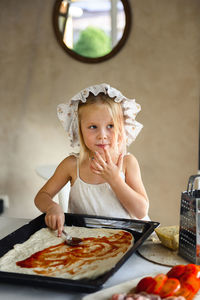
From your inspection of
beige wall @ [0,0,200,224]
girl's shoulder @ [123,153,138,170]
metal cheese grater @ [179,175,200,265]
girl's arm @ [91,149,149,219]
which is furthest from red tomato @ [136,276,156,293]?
beige wall @ [0,0,200,224]

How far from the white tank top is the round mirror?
1723mm

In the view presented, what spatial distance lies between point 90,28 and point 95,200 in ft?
6.56

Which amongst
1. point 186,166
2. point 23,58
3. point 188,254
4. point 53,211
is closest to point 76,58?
point 23,58

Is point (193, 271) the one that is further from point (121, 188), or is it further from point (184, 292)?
point (121, 188)

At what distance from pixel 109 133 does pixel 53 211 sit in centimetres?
44

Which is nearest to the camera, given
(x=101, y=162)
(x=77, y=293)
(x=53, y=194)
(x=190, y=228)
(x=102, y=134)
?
(x=77, y=293)

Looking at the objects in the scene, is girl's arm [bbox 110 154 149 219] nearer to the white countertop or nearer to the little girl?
the little girl

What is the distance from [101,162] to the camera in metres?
1.38

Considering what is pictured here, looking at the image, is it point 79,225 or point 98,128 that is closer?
point 79,225

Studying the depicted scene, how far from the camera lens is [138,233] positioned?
46.1 inches

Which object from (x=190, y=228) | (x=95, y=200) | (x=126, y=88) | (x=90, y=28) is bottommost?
(x=95, y=200)

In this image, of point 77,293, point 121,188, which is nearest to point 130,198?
point 121,188

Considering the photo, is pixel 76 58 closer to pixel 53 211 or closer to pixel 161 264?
pixel 53 211

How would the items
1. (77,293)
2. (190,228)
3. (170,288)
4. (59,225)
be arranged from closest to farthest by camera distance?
(170,288), (77,293), (190,228), (59,225)
